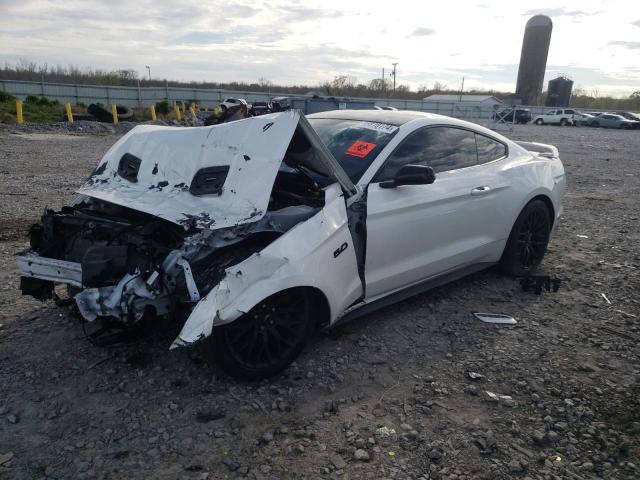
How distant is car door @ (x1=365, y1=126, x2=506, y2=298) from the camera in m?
3.62

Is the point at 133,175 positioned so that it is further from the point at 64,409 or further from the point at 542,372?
the point at 542,372

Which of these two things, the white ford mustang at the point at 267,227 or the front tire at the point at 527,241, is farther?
the front tire at the point at 527,241

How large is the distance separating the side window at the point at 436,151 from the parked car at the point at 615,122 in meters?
42.7

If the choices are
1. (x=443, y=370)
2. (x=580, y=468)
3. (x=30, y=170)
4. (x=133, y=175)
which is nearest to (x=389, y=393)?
(x=443, y=370)

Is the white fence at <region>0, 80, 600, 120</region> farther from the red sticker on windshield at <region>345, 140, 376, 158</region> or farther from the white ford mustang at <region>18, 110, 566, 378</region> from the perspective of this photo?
the red sticker on windshield at <region>345, 140, 376, 158</region>

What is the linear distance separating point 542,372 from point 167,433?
2436 mm

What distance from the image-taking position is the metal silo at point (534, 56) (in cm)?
6006

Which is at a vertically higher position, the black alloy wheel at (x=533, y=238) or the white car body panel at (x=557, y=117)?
the white car body panel at (x=557, y=117)

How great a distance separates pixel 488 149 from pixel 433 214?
1212mm

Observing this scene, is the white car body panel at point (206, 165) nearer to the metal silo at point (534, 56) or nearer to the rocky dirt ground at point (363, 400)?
the rocky dirt ground at point (363, 400)

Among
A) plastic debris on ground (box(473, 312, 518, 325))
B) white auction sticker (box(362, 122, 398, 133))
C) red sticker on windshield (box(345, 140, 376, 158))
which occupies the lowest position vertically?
plastic debris on ground (box(473, 312, 518, 325))

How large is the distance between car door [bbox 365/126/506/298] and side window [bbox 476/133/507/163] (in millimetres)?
80

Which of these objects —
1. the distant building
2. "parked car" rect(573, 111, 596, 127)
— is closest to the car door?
the distant building

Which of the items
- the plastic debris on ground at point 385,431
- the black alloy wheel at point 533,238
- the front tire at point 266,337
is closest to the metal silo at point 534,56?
the black alloy wheel at point 533,238
